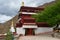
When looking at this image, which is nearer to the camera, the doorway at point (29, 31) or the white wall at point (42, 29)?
the doorway at point (29, 31)

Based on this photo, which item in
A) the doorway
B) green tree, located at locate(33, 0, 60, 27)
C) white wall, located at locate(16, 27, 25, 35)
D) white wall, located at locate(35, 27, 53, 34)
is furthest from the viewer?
white wall, located at locate(35, 27, 53, 34)

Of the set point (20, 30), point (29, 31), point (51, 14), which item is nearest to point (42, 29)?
point (29, 31)

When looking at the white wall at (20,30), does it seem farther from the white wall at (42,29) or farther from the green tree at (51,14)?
the green tree at (51,14)

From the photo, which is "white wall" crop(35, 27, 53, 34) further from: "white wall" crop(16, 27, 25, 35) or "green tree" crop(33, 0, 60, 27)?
"green tree" crop(33, 0, 60, 27)

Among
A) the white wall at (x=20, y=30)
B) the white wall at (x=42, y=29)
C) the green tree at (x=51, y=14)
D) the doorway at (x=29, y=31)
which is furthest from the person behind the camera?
the white wall at (x=42, y=29)

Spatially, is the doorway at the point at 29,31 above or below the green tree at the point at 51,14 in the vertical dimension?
below

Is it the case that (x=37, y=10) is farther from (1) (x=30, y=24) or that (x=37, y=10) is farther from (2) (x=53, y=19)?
(2) (x=53, y=19)

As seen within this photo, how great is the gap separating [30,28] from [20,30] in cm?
151

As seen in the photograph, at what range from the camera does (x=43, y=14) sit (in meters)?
29.2

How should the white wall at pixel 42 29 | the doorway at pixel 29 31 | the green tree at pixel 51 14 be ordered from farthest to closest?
the white wall at pixel 42 29 < the doorway at pixel 29 31 < the green tree at pixel 51 14

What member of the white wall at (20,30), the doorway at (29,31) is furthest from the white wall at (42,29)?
the white wall at (20,30)

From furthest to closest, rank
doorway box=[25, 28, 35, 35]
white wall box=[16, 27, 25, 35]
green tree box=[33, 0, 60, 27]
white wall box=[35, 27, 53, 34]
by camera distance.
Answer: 1. white wall box=[35, 27, 53, 34]
2. doorway box=[25, 28, 35, 35]
3. white wall box=[16, 27, 25, 35]
4. green tree box=[33, 0, 60, 27]

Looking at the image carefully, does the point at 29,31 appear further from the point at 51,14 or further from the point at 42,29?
the point at 51,14

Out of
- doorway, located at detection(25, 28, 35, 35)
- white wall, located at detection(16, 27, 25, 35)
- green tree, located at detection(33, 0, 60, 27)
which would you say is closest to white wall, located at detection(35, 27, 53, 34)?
doorway, located at detection(25, 28, 35, 35)
